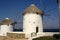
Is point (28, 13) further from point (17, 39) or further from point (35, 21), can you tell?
point (17, 39)

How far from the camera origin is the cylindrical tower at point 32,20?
60.5ft

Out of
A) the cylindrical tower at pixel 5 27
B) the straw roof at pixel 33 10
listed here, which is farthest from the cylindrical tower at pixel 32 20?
the cylindrical tower at pixel 5 27

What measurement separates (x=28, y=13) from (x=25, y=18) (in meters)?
0.89

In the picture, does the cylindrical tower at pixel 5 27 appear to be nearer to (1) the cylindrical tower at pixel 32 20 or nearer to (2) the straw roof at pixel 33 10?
(1) the cylindrical tower at pixel 32 20

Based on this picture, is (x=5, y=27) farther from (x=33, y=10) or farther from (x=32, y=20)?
(x=33, y=10)

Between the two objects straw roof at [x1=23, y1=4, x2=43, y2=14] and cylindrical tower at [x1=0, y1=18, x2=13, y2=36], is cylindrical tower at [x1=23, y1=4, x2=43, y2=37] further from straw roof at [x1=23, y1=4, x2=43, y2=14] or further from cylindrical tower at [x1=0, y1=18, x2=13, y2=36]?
cylindrical tower at [x1=0, y1=18, x2=13, y2=36]

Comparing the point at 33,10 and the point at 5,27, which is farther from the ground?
the point at 33,10

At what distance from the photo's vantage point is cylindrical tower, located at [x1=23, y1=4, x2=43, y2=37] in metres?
18.4

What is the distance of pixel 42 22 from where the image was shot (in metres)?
19.8

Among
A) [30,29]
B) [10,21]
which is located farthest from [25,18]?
[10,21]

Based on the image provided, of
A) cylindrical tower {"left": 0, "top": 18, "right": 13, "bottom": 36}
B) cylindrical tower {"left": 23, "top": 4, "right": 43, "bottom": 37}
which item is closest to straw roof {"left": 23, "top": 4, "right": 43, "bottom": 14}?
cylindrical tower {"left": 23, "top": 4, "right": 43, "bottom": 37}

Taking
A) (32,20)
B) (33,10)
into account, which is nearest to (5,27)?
(32,20)

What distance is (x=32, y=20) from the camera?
18406mm

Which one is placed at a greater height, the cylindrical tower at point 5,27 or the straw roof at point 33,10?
→ the straw roof at point 33,10
